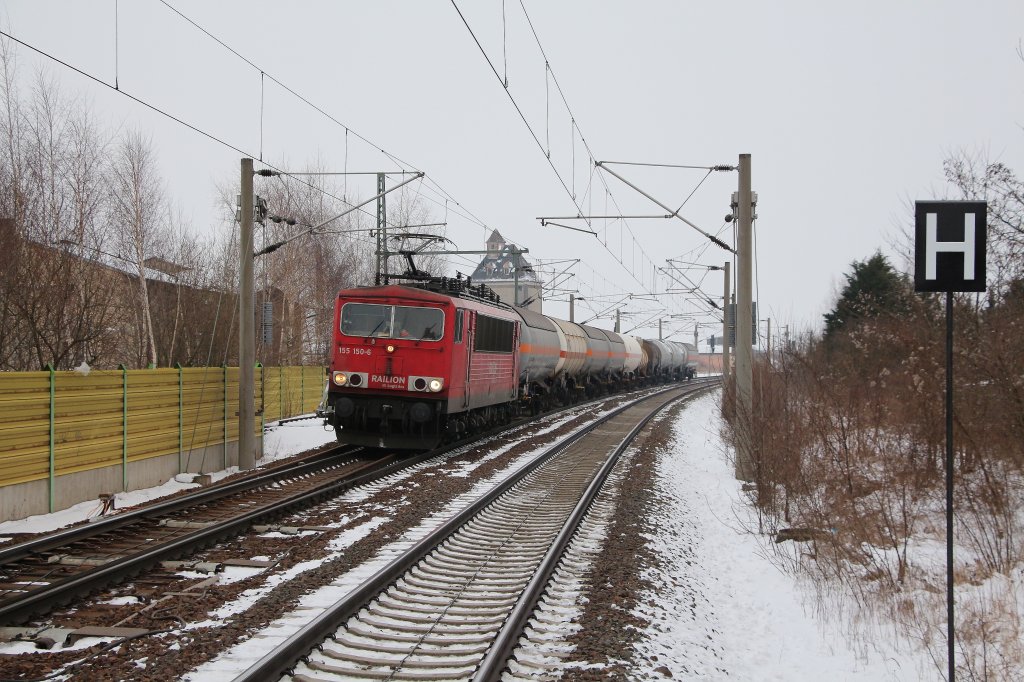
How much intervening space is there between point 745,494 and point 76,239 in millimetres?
14493

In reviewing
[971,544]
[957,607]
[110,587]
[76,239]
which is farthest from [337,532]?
[76,239]

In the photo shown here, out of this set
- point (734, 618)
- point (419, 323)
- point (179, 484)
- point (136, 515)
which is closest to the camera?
point (734, 618)

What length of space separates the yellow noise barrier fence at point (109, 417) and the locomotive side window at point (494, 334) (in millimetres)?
4374

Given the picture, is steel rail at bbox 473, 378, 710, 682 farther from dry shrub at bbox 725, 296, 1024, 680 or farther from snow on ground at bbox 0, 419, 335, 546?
snow on ground at bbox 0, 419, 335, 546

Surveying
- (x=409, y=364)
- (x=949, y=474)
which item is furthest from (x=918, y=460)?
(x=409, y=364)

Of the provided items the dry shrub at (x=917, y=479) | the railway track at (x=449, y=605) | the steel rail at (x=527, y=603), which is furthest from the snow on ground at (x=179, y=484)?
the dry shrub at (x=917, y=479)

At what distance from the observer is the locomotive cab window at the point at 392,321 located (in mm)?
15547

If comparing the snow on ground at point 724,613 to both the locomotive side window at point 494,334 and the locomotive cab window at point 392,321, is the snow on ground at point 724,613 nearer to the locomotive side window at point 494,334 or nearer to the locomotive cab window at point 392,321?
the locomotive cab window at point 392,321

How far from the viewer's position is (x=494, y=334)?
19188mm

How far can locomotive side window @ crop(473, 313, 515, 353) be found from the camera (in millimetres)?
17691

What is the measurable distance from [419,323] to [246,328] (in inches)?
117

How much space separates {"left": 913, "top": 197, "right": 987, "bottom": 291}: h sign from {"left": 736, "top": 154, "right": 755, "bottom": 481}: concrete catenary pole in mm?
9125

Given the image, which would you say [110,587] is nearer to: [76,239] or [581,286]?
[76,239]

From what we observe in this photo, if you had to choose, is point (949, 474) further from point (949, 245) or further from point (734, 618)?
point (734, 618)
